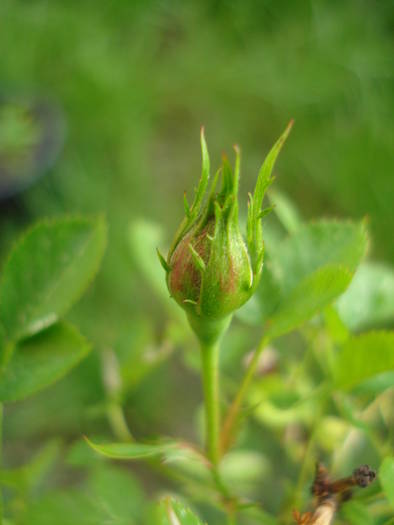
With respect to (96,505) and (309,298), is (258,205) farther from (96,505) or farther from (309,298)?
(96,505)

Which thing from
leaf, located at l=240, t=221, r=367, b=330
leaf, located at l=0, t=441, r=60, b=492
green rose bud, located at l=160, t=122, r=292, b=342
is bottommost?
leaf, located at l=0, t=441, r=60, b=492

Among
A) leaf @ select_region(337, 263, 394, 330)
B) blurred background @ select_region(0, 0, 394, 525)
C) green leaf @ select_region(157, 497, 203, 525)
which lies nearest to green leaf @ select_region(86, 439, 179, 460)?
green leaf @ select_region(157, 497, 203, 525)

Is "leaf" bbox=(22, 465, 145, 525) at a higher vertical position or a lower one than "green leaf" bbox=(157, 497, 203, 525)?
lower

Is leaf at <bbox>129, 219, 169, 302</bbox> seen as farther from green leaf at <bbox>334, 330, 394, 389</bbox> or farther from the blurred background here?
the blurred background

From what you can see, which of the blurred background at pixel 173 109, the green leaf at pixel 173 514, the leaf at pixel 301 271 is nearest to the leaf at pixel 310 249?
the leaf at pixel 301 271

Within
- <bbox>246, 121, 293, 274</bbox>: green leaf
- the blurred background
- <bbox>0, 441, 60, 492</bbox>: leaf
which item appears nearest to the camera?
<bbox>246, 121, 293, 274</bbox>: green leaf

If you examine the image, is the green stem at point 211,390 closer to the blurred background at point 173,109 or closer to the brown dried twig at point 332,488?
the brown dried twig at point 332,488
